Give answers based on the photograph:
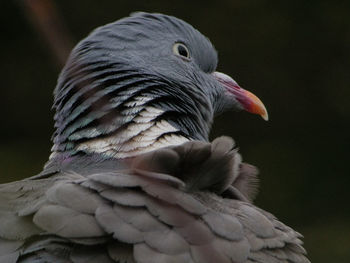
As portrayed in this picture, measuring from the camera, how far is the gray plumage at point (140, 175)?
256cm

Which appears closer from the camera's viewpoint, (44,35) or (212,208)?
(44,35)

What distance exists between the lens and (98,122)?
359 cm

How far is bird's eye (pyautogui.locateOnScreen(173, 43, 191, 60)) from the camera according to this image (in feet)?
13.7

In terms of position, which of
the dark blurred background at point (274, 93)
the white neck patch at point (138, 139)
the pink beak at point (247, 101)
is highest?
the white neck patch at point (138, 139)

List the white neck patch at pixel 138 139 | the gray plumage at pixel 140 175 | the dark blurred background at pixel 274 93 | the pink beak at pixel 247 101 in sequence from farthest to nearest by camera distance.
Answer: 1. the dark blurred background at pixel 274 93
2. the pink beak at pixel 247 101
3. the white neck patch at pixel 138 139
4. the gray plumage at pixel 140 175

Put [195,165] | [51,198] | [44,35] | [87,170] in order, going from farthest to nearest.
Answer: [87,170], [195,165], [51,198], [44,35]

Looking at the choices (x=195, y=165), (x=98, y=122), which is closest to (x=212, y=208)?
(x=195, y=165)

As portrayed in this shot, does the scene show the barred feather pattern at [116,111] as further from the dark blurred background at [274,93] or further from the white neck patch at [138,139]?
the dark blurred background at [274,93]

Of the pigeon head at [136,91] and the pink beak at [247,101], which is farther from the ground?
the pigeon head at [136,91]

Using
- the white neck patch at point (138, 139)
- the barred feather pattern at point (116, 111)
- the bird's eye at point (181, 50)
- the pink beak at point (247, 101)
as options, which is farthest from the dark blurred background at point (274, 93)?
the white neck patch at point (138, 139)

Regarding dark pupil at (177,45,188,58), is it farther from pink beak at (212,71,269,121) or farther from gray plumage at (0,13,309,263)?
pink beak at (212,71,269,121)

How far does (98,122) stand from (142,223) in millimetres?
1039

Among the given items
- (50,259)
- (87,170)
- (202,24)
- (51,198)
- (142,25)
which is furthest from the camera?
(202,24)

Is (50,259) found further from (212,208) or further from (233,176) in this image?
(233,176)
